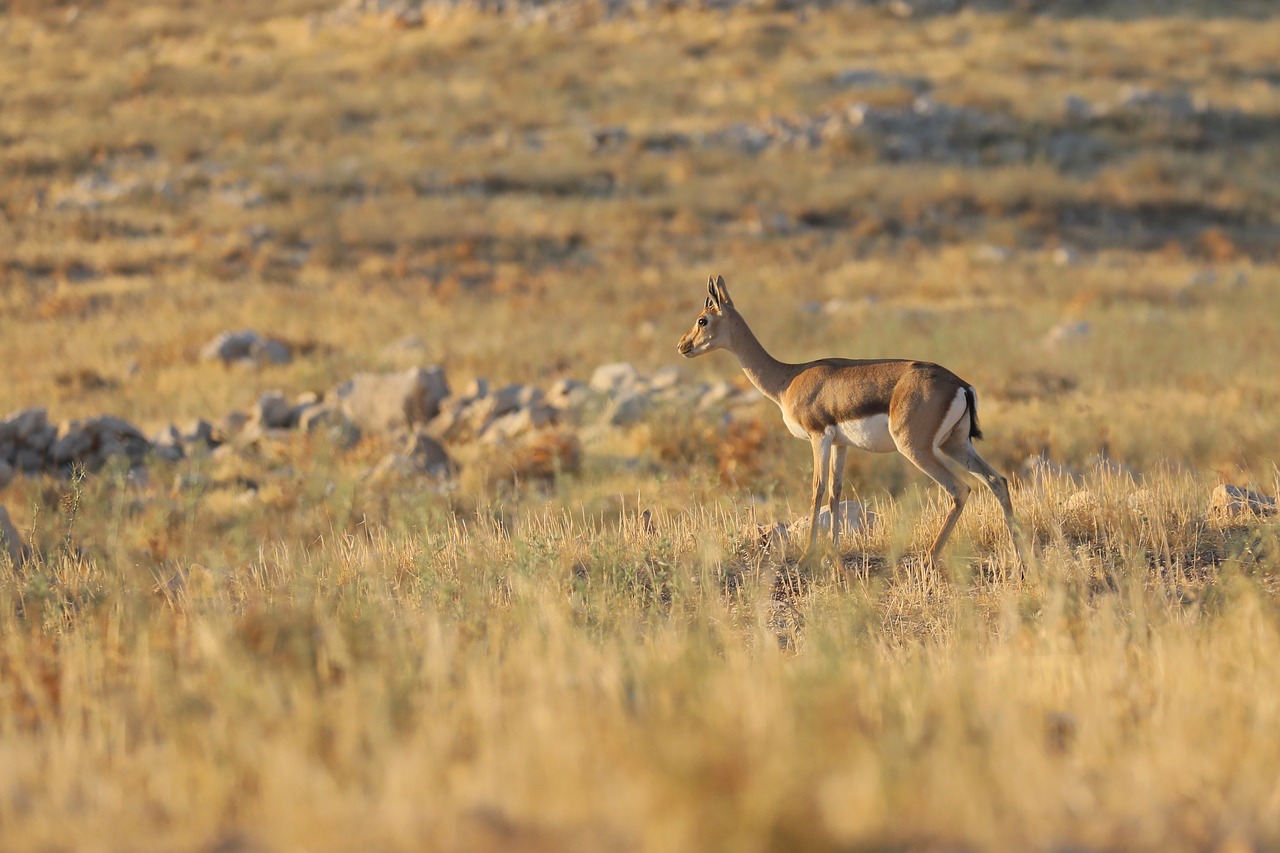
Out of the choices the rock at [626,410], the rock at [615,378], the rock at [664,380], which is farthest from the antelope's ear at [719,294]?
the rock at [664,380]

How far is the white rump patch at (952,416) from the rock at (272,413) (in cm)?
931

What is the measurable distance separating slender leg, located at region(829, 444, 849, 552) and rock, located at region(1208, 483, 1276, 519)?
230 centimetres

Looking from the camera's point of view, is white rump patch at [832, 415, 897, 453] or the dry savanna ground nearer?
the dry savanna ground

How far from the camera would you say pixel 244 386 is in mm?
15664

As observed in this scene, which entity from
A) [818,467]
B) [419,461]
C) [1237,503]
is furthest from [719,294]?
[419,461]

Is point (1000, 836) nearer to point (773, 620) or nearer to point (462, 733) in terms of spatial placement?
point (462, 733)

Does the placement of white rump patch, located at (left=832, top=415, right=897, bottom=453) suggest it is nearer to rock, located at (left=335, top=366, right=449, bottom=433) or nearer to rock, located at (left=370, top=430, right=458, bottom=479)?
rock, located at (left=370, top=430, right=458, bottom=479)

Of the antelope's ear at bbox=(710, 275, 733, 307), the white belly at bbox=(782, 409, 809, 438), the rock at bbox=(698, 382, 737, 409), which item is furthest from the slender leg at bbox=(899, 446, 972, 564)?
the rock at bbox=(698, 382, 737, 409)

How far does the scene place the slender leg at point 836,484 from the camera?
6980mm

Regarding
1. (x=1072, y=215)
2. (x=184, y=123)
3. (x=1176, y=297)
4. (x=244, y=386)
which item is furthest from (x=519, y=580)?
(x=184, y=123)

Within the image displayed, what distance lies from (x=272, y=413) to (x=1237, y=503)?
417 inches

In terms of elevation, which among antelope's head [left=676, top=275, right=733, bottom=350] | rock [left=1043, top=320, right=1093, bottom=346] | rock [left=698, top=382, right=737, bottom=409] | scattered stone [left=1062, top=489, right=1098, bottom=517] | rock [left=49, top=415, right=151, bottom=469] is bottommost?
rock [left=1043, top=320, right=1093, bottom=346]

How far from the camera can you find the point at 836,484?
286 inches

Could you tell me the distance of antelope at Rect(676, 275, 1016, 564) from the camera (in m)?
6.66
